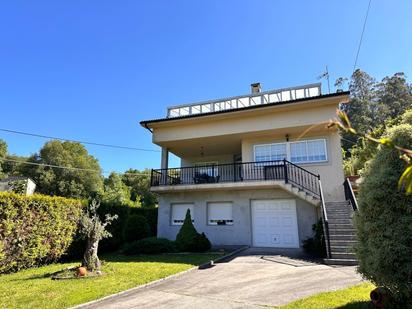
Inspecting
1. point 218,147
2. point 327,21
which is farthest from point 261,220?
point 327,21

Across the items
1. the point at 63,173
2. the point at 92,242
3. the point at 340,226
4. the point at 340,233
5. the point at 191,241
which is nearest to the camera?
the point at 92,242

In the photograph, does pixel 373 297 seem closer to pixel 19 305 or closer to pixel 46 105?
pixel 19 305

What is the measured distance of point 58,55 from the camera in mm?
14117

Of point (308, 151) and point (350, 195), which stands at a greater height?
point (308, 151)

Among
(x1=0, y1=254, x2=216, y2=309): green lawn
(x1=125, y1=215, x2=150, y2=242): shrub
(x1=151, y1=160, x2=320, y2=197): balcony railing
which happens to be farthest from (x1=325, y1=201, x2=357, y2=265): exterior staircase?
(x1=125, y1=215, x2=150, y2=242): shrub

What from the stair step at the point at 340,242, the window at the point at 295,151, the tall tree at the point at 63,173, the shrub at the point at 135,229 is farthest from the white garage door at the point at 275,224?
the tall tree at the point at 63,173

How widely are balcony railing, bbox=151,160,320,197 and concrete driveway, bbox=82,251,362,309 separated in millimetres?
5519

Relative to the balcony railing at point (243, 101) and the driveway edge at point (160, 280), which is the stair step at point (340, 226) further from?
the balcony railing at point (243, 101)

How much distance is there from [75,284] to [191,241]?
21.2 feet

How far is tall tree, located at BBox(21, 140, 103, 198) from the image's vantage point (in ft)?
126

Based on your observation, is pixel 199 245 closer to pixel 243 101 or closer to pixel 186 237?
pixel 186 237

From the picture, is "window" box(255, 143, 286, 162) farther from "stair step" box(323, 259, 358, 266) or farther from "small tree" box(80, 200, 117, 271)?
"small tree" box(80, 200, 117, 271)

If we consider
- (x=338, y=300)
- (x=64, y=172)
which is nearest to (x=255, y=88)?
(x=338, y=300)

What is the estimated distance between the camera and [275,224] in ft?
49.2
